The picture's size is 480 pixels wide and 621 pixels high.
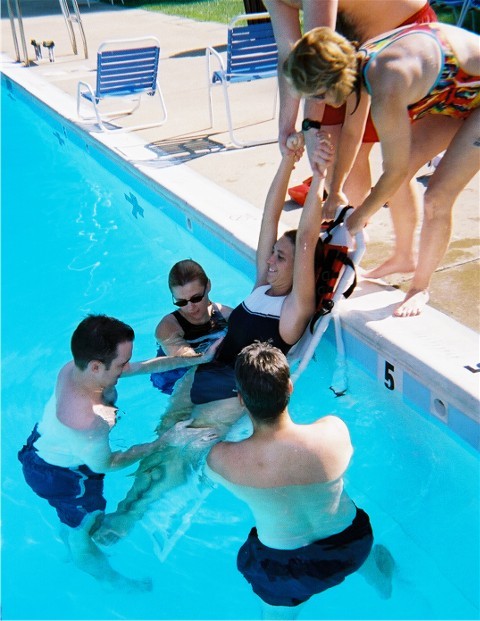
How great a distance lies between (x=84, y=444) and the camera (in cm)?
294

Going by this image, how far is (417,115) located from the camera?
3.42m

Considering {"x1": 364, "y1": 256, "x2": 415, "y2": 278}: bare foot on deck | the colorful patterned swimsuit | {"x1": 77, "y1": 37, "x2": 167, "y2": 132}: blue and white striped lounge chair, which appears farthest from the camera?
{"x1": 77, "y1": 37, "x2": 167, "y2": 132}: blue and white striped lounge chair

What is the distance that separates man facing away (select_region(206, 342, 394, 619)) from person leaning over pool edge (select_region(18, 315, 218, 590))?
54 cm

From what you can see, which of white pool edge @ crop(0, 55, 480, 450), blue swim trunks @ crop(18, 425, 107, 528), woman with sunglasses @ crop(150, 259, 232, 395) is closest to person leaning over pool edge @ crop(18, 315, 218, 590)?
blue swim trunks @ crop(18, 425, 107, 528)

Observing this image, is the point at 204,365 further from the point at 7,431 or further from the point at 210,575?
the point at 7,431

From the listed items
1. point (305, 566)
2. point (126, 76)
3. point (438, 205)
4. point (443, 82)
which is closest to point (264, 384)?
point (305, 566)

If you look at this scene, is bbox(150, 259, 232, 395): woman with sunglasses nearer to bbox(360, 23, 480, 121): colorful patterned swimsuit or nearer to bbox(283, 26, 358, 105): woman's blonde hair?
bbox(283, 26, 358, 105): woman's blonde hair

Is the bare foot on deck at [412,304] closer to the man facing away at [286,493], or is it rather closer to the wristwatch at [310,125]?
the wristwatch at [310,125]

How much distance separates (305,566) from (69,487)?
1.06 metres

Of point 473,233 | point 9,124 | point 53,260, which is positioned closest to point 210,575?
point 473,233

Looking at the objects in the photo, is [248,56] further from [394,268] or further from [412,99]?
[412,99]

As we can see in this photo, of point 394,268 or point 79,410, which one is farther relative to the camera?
point 394,268

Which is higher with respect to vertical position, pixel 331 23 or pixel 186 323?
pixel 331 23

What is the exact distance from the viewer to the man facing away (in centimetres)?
246
